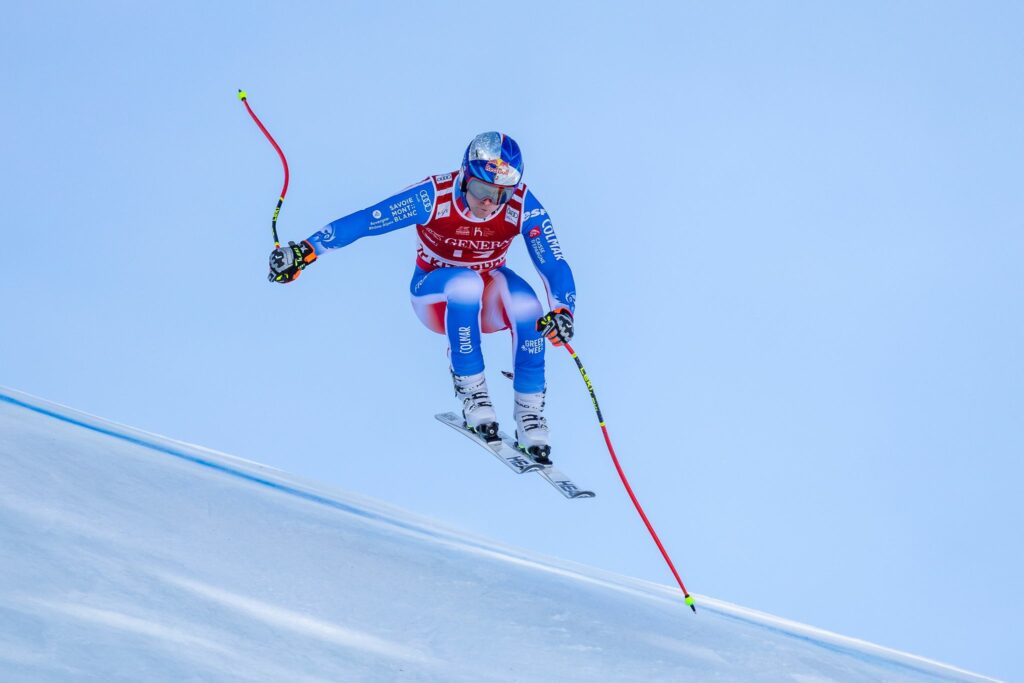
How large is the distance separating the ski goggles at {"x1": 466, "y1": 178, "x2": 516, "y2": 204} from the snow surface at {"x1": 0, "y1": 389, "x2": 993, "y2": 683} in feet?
6.13

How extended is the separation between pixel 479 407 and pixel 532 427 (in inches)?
12.5

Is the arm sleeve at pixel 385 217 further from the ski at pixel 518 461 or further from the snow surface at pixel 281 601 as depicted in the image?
the snow surface at pixel 281 601

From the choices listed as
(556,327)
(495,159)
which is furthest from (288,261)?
(556,327)

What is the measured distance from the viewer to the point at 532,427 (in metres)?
5.51

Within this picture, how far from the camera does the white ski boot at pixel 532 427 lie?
547cm

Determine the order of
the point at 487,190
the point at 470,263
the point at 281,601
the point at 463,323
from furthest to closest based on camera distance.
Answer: the point at 470,263 → the point at 463,323 → the point at 487,190 → the point at 281,601

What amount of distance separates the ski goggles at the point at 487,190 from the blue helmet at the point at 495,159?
0.04m

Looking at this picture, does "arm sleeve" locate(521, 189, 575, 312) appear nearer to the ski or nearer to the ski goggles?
the ski goggles

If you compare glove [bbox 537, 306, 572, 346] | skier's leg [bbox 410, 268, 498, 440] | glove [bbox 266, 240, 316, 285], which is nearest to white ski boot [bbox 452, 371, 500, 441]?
skier's leg [bbox 410, 268, 498, 440]

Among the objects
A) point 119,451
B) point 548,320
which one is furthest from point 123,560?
point 548,320

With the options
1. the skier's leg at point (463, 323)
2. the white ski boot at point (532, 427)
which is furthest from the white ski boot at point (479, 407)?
the white ski boot at point (532, 427)

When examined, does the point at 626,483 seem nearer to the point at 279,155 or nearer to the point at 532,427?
the point at 532,427

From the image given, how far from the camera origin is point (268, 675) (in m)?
2.63

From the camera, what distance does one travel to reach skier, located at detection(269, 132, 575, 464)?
5.27 m
